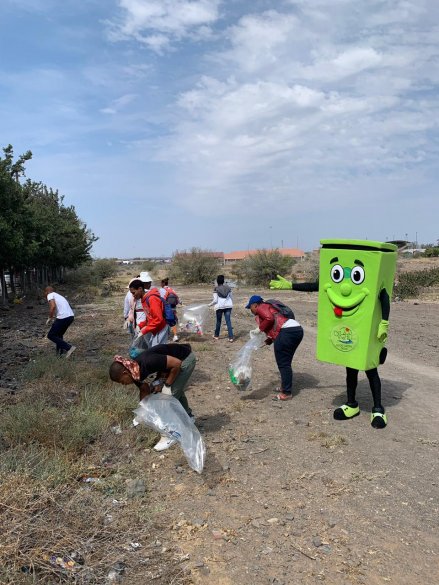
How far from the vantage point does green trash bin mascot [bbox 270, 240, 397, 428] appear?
545cm

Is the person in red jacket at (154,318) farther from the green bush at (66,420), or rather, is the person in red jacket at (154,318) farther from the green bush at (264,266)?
the green bush at (264,266)

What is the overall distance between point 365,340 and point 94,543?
137 inches

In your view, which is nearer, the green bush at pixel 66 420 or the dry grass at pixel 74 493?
the dry grass at pixel 74 493

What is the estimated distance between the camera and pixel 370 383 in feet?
19.0

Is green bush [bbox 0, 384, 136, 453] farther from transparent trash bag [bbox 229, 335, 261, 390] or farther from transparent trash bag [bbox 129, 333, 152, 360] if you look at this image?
transparent trash bag [bbox 229, 335, 261, 390]

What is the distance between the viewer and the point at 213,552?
3.37m

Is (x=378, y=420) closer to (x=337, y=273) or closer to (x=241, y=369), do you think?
(x=337, y=273)

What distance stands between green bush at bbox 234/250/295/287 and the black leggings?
31885mm

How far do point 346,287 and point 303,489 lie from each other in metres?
2.31

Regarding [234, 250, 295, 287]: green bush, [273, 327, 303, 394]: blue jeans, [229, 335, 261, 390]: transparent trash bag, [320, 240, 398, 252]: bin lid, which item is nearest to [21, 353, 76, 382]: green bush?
[229, 335, 261, 390]: transparent trash bag

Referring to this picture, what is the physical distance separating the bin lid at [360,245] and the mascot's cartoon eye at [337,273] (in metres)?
0.22

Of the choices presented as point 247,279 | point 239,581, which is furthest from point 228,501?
point 247,279

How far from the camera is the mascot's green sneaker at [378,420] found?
555cm

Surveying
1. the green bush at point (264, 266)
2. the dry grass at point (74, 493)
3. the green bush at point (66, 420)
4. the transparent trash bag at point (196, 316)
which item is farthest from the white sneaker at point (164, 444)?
the green bush at point (264, 266)
